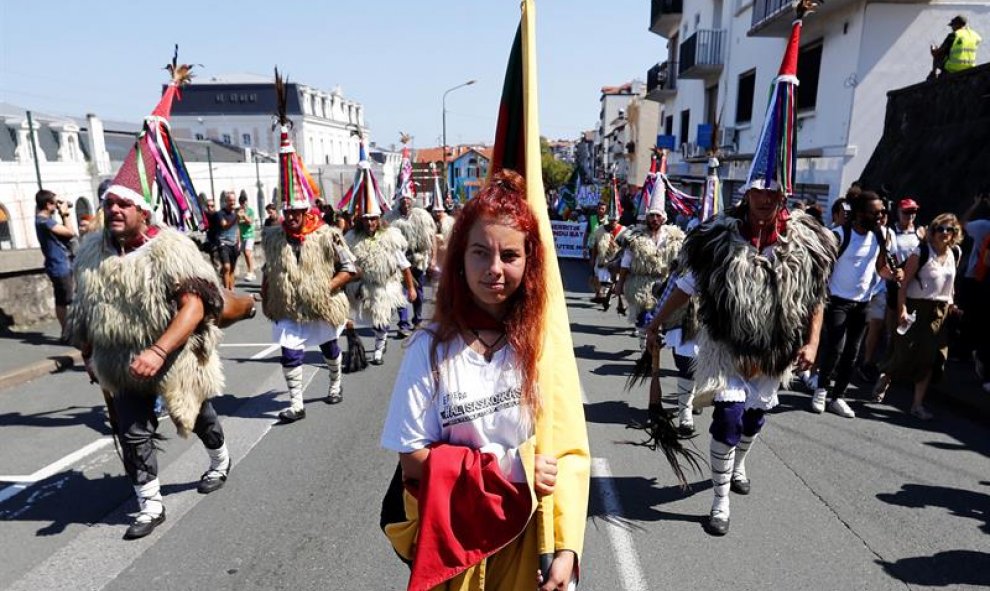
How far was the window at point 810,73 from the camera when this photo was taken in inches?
523

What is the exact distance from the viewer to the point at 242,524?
3619 mm

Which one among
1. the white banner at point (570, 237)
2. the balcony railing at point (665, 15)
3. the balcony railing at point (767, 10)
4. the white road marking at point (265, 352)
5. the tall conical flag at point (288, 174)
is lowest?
the white road marking at point (265, 352)

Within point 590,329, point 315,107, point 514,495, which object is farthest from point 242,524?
point 315,107

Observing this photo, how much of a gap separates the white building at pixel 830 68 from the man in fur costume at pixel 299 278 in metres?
5.05

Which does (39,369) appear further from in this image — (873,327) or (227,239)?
(873,327)

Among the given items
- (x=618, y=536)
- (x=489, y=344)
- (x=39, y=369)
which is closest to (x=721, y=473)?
(x=618, y=536)

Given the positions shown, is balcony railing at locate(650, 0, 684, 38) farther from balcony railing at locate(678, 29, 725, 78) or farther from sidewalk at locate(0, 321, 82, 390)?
sidewalk at locate(0, 321, 82, 390)

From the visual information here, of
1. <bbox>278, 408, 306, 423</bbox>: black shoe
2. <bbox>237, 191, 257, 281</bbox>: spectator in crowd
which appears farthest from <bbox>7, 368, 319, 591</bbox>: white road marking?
<bbox>237, 191, 257, 281</bbox>: spectator in crowd

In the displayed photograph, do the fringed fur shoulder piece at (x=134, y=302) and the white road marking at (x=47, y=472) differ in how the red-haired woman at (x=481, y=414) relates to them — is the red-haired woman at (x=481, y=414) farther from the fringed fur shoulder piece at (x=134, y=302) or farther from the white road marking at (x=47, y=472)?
the white road marking at (x=47, y=472)

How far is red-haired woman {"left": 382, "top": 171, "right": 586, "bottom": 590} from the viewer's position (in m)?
1.67

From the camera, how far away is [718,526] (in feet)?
11.6

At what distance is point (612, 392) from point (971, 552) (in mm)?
3271

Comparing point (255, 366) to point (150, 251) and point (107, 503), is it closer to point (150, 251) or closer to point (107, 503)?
point (107, 503)

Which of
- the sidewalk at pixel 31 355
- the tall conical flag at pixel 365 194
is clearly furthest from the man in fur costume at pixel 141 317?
the sidewalk at pixel 31 355
